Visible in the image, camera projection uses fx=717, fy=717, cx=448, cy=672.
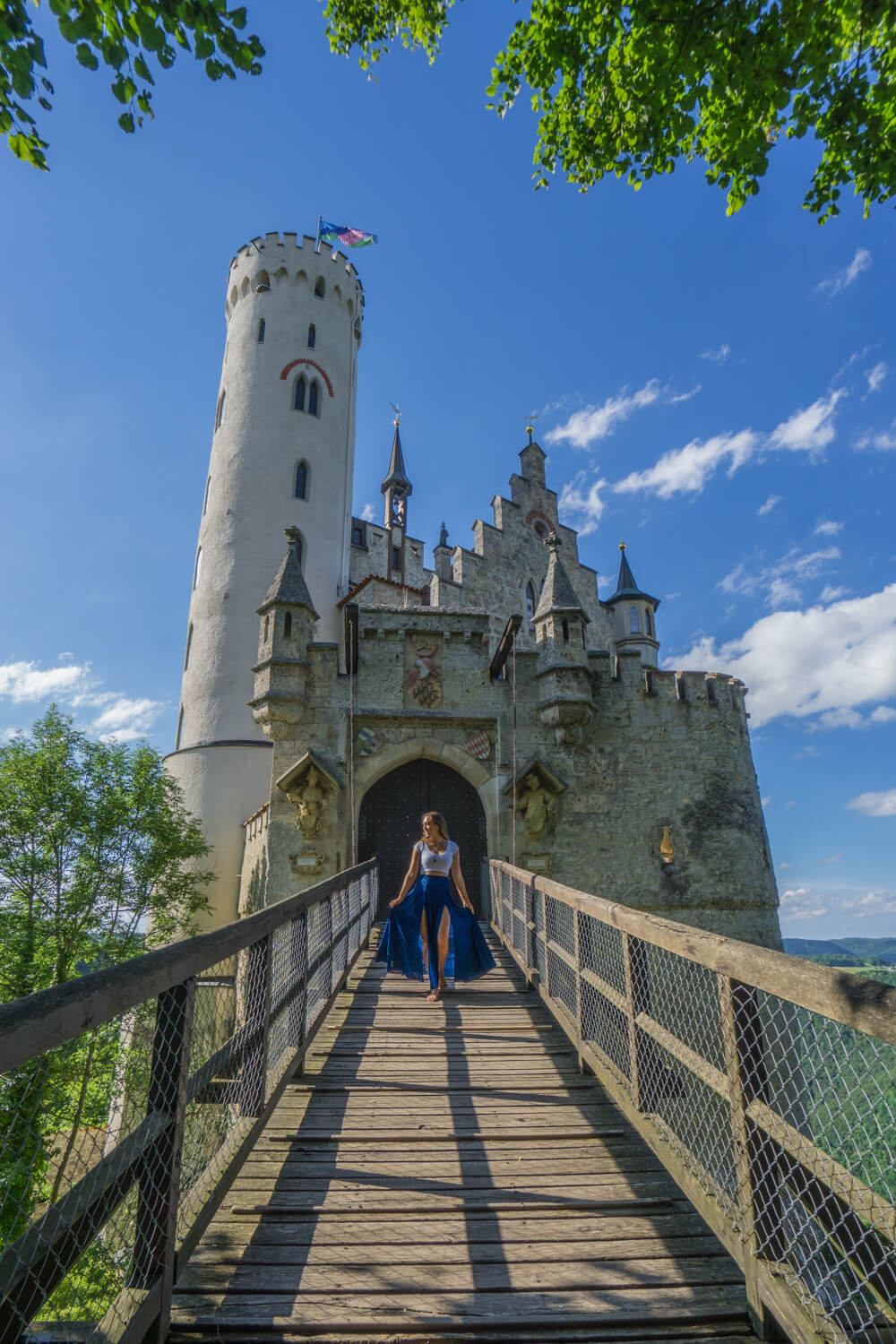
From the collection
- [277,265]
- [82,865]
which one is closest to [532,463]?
[277,265]

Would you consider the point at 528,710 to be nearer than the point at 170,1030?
No

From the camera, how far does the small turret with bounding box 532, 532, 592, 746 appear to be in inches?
506

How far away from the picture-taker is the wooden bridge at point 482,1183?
6.35ft

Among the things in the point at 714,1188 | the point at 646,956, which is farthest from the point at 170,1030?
the point at 646,956

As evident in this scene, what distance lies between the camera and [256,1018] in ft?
12.1

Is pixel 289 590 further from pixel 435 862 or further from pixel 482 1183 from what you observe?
pixel 482 1183

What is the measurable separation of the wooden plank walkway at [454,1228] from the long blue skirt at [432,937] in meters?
2.15

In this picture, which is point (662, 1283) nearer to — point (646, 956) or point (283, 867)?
point (646, 956)

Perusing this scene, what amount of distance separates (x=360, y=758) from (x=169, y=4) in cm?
992

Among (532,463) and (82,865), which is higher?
(532,463)

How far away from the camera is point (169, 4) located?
13.9 ft

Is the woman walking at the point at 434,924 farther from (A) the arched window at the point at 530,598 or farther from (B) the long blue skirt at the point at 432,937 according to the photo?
(A) the arched window at the point at 530,598

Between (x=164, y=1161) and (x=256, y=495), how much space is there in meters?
19.3

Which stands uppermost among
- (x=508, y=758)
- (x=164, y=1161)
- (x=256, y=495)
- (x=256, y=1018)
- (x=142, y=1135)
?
(x=256, y=495)
